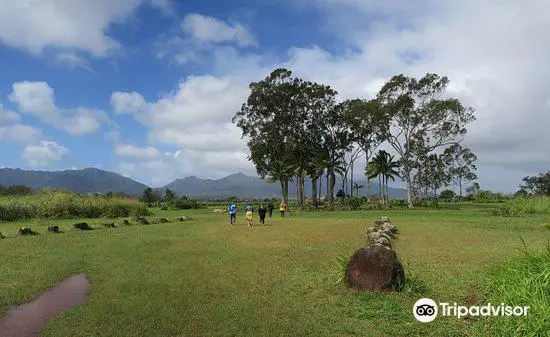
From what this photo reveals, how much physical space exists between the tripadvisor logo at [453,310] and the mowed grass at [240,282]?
9.2 inches

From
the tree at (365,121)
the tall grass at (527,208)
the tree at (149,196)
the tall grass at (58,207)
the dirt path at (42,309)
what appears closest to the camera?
the dirt path at (42,309)

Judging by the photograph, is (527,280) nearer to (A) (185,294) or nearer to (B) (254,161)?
(A) (185,294)

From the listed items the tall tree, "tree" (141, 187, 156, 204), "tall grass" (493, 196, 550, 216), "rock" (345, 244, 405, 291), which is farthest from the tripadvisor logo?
"tree" (141, 187, 156, 204)

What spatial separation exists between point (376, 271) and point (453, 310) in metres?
2.03

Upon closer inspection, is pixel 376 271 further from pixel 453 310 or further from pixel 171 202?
pixel 171 202

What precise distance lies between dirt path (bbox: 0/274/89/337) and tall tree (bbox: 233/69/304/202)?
46905 millimetres

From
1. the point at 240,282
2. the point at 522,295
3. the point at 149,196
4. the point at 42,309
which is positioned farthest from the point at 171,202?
the point at 522,295

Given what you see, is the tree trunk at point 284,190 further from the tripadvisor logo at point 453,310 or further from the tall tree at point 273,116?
the tripadvisor logo at point 453,310

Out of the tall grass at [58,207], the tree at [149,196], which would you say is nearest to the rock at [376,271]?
the tall grass at [58,207]

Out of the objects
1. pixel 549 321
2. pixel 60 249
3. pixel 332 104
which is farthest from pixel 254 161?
pixel 549 321

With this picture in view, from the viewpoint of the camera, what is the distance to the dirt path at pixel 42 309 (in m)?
8.05

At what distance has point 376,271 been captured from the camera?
1013 centimetres

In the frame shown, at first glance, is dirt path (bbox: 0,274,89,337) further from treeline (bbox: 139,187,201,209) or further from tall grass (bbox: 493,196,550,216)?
treeline (bbox: 139,187,201,209)

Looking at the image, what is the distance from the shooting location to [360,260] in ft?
34.2
